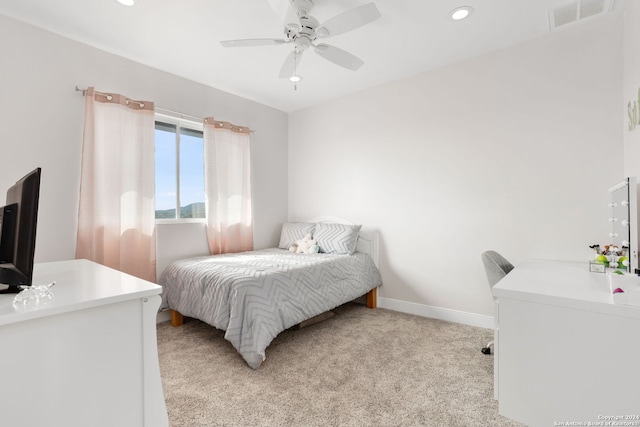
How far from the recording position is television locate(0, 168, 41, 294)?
104 cm

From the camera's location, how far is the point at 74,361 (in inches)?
38.6

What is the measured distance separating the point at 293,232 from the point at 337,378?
7.08 ft

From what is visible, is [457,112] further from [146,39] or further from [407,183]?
[146,39]

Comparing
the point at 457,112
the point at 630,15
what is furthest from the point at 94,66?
the point at 630,15

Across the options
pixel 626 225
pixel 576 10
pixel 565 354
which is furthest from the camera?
pixel 576 10

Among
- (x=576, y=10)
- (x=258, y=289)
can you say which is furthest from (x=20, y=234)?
(x=576, y=10)

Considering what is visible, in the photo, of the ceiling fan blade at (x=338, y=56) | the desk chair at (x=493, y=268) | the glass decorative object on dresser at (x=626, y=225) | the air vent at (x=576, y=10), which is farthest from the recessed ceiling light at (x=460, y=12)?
the desk chair at (x=493, y=268)

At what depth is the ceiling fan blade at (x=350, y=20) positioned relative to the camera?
1.77 metres

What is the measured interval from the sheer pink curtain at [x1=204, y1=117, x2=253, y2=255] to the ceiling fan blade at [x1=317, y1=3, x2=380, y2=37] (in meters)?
1.89

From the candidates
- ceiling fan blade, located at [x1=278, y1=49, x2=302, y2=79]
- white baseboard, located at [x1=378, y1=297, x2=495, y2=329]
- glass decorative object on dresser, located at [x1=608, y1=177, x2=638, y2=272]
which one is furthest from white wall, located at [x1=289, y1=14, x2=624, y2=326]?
ceiling fan blade, located at [x1=278, y1=49, x2=302, y2=79]

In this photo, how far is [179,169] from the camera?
3322 millimetres

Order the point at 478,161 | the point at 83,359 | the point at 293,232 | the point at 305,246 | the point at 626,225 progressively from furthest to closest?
1. the point at 293,232
2. the point at 305,246
3. the point at 478,161
4. the point at 626,225
5. the point at 83,359

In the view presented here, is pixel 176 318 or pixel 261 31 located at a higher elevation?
pixel 261 31

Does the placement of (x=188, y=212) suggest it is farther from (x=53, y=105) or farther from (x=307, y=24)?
(x=307, y=24)
